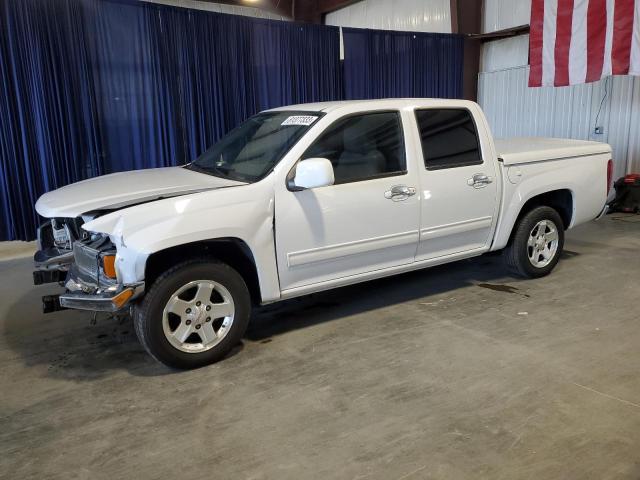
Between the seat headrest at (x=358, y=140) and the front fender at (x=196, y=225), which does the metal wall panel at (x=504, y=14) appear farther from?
the front fender at (x=196, y=225)

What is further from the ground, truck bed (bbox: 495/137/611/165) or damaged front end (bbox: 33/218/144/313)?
truck bed (bbox: 495/137/611/165)

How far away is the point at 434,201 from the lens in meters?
4.34

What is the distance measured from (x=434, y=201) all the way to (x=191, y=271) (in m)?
2.01

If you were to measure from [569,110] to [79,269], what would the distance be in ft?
30.2

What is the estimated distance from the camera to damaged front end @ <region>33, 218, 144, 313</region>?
3289 mm

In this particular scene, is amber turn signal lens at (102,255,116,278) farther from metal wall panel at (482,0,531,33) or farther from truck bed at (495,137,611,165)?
metal wall panel at (482,0,531,33)

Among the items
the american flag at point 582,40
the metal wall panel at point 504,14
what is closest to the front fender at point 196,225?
the american flag at point 582,40

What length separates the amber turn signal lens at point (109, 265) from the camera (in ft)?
10.9

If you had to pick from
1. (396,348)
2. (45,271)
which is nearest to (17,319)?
(45,271)

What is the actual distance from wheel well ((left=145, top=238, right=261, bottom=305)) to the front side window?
31.1 inches

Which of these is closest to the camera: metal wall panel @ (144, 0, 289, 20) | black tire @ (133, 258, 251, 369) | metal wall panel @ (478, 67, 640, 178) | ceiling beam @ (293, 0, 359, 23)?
black tire @ (133, 258, 251, 369)

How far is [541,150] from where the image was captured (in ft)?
16.7

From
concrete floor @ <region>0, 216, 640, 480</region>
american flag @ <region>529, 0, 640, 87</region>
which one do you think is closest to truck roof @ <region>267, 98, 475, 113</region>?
concrete floor @ <region>0, 216, 640, 480</region>

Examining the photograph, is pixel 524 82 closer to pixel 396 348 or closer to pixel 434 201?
pixel 434 201
